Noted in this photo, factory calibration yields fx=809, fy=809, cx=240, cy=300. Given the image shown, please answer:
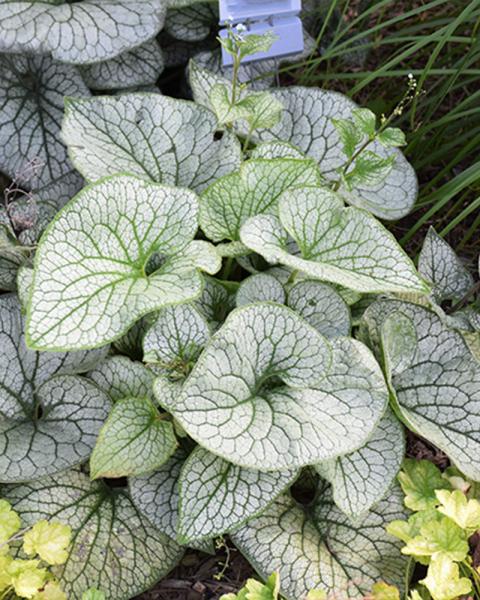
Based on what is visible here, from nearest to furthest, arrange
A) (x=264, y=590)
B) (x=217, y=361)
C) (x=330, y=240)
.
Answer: (x=264, y=590) < (x=217, y=361) < (x=330, y=240)

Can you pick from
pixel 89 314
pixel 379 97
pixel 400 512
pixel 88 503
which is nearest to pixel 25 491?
pixel 88 503

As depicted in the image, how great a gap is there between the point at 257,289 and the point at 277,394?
7.8 inches

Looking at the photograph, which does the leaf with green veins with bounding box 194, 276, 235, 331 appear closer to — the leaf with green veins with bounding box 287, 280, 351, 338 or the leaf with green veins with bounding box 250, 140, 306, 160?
the leaf with green veins with bounding box 287, 280, 351, 338

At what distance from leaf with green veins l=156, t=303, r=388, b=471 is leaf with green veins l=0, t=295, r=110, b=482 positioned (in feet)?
0.66

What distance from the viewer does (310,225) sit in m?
1.40

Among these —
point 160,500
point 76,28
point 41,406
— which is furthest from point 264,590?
point 76,28

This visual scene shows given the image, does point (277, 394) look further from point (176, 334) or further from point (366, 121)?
point (366, 121)

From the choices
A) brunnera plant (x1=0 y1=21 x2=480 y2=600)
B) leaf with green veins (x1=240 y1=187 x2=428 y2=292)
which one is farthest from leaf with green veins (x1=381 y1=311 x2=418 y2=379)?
leaf with green veins (x1=240 y1=187 x2=428 y2=292)

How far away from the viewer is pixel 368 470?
1.42 metres

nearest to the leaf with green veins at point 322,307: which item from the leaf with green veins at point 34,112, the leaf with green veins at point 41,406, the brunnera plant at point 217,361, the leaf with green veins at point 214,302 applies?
the brunnera plant at point 217,361

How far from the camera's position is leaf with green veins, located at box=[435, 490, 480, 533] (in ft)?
4.17

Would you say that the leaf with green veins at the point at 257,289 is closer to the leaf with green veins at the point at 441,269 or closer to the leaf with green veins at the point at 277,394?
the leaf with green veins at the point at 277,394

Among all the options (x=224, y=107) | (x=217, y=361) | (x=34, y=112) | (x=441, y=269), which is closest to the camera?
(x=217, y=361)

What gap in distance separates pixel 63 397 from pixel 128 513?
24 cm
